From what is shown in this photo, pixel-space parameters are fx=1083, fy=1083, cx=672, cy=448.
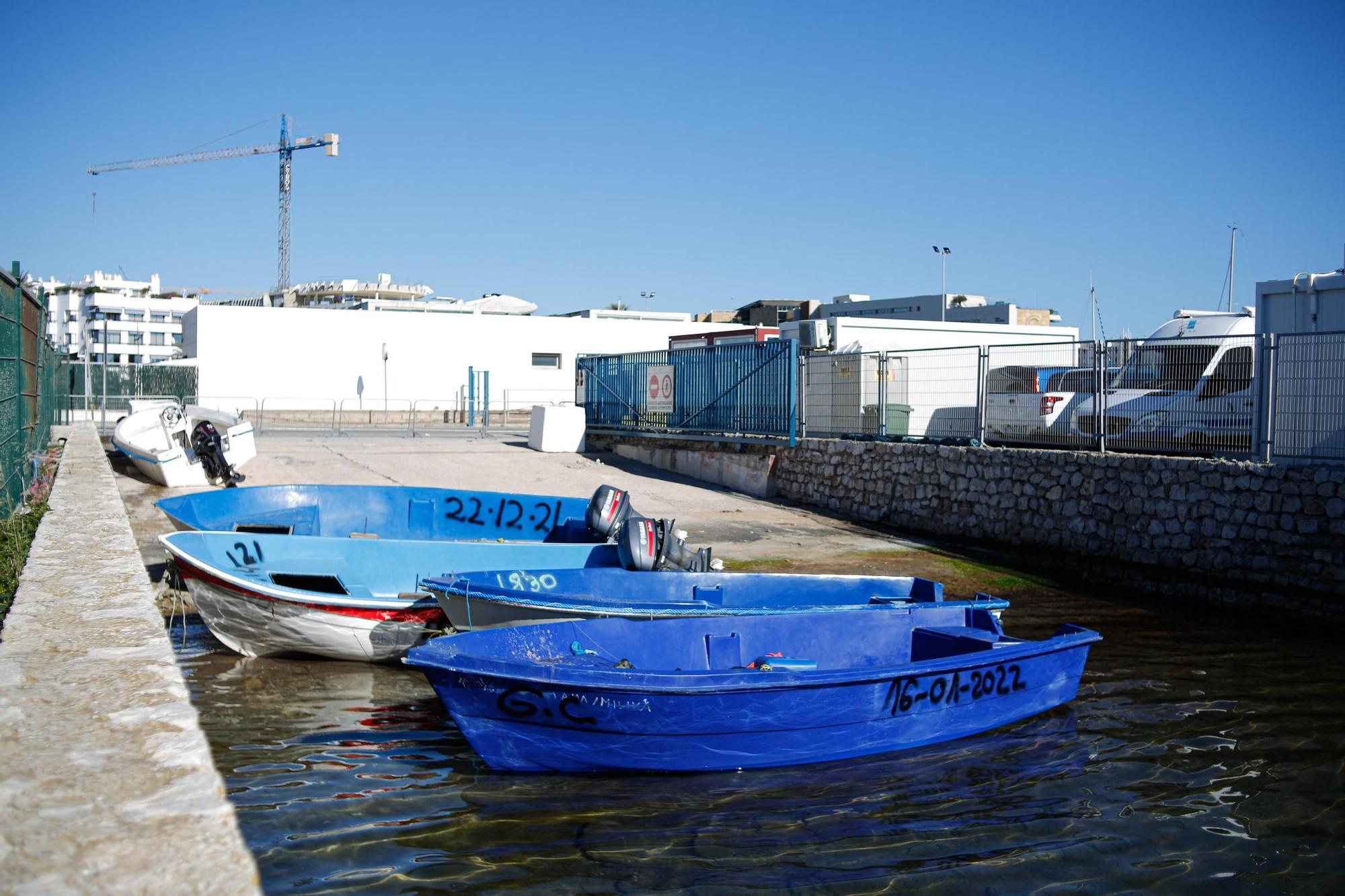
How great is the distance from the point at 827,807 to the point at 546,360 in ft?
116

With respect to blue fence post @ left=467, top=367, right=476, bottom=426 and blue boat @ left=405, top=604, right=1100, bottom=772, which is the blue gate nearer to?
blue fence post @ left=467, top=367, right=476, bottom=426

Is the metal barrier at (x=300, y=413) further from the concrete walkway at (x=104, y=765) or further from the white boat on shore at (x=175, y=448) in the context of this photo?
the concrete walkway at (x=104, y=765)

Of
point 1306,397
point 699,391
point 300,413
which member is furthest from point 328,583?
point 300,413

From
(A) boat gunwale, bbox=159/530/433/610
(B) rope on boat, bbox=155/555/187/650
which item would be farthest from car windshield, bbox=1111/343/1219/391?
(B) rope on boat, bbox=155/555/187/650

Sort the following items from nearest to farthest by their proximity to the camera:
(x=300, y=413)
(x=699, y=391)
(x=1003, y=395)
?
(x=1003, y=395)
(x=699, y=391)
(x=300, y=413)

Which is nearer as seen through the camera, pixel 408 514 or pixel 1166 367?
pixel 408 514

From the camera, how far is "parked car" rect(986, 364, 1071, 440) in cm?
1596

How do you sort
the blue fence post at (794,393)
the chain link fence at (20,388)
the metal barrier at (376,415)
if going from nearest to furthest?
the chain link fence at (20,388)
the blue fence post at (794,393)
the metal barrier at (376,415)

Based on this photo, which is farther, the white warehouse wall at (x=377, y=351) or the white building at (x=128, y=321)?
the white building at (x=128, y=321)

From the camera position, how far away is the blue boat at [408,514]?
12133mm

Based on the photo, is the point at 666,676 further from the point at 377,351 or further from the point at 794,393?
the point at 377,351

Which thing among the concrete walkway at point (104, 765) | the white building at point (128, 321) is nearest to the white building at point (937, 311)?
the concrete walkway at point (104, 765)

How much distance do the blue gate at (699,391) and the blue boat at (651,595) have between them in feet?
35.0

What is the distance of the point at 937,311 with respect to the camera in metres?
47.9
